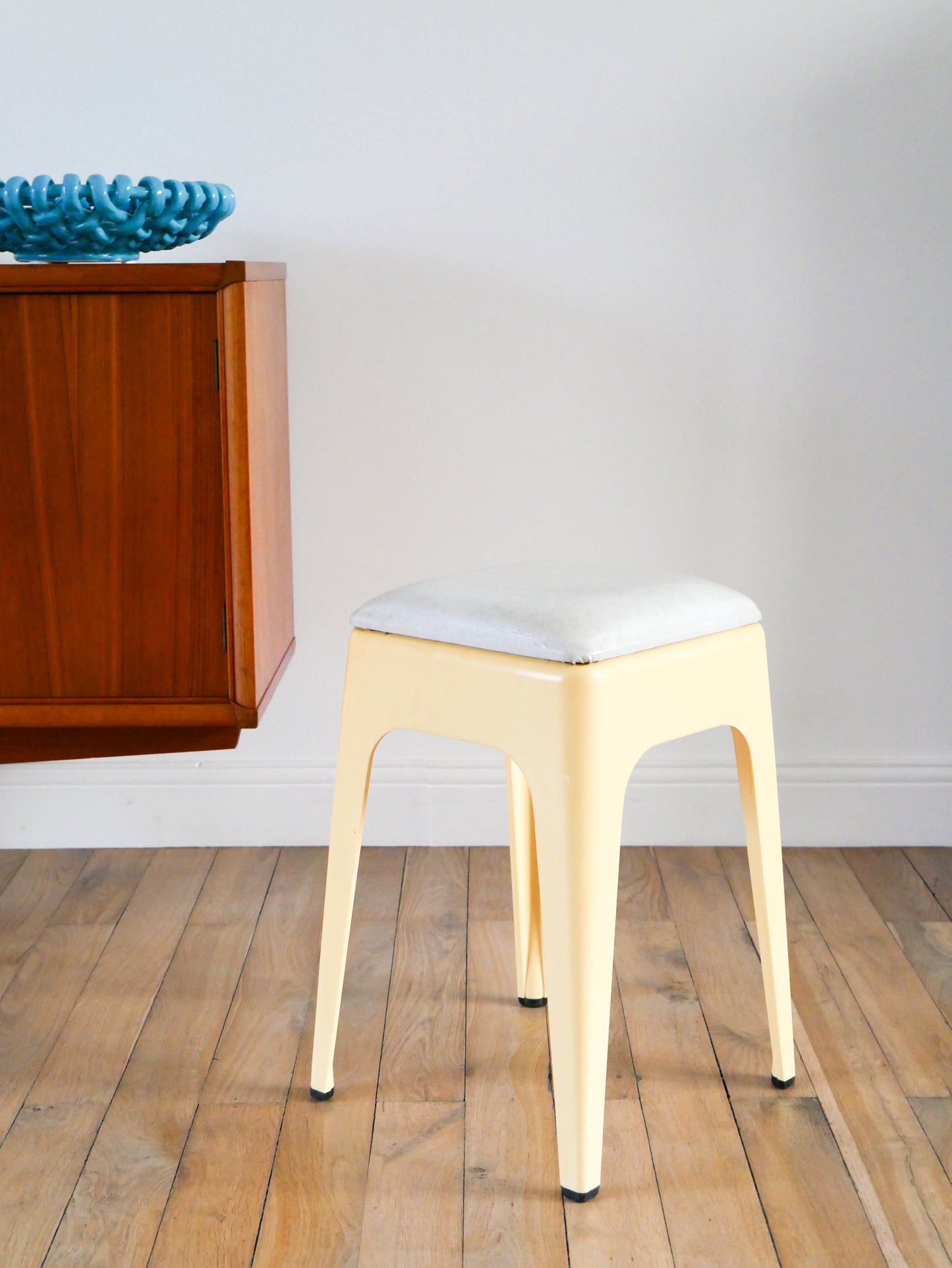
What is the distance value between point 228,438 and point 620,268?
701 millimetres

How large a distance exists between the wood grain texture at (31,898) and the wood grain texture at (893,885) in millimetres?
1125

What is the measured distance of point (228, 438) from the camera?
123cm

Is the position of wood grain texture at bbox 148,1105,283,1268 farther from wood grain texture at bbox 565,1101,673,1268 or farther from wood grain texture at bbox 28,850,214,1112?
wood grain texture at bbox 565,1101,673,1268

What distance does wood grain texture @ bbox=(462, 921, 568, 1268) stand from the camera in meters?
0.98

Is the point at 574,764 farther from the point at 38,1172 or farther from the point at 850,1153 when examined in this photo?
the point at 38,1172

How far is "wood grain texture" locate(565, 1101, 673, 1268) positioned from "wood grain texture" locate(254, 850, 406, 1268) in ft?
0.62

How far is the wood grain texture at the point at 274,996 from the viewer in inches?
47.1

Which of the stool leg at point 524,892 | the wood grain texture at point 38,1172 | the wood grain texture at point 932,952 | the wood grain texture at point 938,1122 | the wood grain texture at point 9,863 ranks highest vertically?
the stool leg at point 524,892

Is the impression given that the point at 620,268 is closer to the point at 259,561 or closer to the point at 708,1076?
the point at 259,561

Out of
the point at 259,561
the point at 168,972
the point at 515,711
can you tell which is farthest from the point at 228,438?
the point at 168,972

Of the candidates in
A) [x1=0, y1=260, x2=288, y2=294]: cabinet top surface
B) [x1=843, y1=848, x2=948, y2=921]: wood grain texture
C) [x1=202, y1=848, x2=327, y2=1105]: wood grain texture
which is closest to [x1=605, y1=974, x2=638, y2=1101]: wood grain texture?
[x1=202, y1=848, x2=327, y2=1105]: wood grain texture

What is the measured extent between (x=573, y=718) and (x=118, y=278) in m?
0.67

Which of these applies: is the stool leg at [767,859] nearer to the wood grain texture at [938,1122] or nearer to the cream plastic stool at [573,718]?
the cream plastic stool at [573,718]

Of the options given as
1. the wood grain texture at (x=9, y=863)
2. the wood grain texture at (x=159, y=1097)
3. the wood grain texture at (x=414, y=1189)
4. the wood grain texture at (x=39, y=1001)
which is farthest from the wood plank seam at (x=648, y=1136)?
the wood grain texture at (x=9, y=863)
